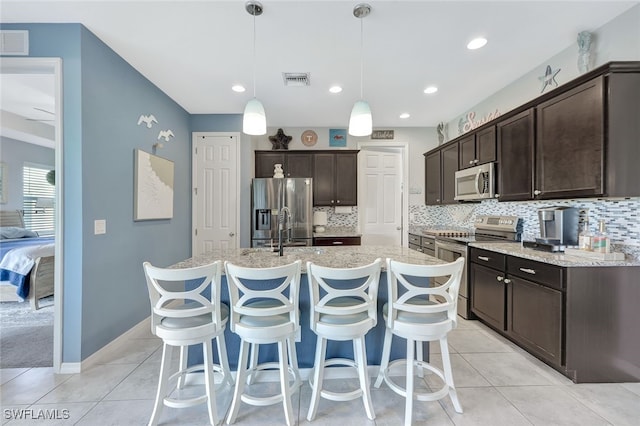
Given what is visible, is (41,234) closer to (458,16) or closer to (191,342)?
(191,342)

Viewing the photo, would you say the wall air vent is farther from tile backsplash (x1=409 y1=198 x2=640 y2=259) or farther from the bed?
tile backsplash (x1=409 y1=198 x2=640 y2=259)

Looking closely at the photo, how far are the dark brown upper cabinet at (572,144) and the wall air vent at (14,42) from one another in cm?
443

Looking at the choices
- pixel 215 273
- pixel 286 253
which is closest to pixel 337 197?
pixel 286 253

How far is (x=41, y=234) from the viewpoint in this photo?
229 inches

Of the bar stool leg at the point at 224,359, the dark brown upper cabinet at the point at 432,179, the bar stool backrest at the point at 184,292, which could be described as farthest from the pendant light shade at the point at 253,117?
the dark brown upper cabinet at the point at 432,179

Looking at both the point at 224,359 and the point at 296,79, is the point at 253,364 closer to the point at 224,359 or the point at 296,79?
the point at 224,359

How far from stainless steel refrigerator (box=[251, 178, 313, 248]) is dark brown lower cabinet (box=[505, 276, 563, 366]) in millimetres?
2632

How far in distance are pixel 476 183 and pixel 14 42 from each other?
4.63 meters

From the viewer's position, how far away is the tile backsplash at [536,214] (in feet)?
6.94

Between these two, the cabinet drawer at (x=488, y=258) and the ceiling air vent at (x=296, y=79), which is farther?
the ceiling air vent at (x=296, y=79)

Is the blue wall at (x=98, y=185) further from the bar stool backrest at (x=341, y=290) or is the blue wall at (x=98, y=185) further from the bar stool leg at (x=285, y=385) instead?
the bar stool backrest at (x=341, y=290)

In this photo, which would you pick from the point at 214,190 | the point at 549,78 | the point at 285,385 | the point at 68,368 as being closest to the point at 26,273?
the point at 68,368

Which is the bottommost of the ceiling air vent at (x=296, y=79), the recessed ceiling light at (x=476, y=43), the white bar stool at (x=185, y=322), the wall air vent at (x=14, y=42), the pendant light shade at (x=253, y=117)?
the white bar stool at (x=185, y=322)

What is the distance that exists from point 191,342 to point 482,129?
12.1 ft
